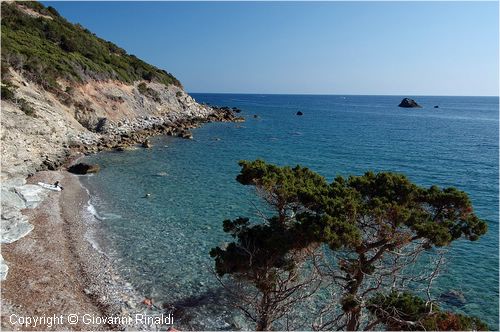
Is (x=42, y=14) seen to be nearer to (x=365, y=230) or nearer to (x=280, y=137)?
(x=280, y=137)

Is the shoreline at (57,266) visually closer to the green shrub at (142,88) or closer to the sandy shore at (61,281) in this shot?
the sandy shore at (61,281)

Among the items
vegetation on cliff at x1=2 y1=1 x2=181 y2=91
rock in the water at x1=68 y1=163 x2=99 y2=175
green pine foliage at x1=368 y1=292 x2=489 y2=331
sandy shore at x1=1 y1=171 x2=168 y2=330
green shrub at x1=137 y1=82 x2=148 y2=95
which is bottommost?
sandy shore at x1=1 y1=171 x2=168 y2=330

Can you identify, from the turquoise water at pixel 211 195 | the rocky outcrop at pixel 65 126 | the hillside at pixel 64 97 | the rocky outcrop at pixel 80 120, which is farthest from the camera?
the hillside at pixel 64 97

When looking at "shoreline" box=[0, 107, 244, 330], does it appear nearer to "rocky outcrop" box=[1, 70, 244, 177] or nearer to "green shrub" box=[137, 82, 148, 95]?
"rocky outcrop" box=[1, 70, 244, 177]

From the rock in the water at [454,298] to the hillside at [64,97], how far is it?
96.4 ft

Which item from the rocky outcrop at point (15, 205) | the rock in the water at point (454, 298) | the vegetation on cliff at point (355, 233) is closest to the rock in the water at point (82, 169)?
the rocky outcrop at point (15, 205)

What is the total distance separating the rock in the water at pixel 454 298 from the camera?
54.1ft

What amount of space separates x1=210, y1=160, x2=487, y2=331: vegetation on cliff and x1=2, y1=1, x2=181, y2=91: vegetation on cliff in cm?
4040

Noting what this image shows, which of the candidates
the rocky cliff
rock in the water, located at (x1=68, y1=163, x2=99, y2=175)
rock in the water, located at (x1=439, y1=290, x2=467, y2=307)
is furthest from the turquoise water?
the rocky cliff

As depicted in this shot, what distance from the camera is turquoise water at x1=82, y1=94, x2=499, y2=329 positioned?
1742 cm

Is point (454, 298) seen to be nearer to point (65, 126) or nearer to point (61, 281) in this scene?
point (61, 281)

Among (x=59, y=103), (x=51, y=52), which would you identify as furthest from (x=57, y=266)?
(x=51, y=52)

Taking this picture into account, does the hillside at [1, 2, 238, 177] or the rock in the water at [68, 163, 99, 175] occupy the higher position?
the hillside at [1, 2, 238, 177]

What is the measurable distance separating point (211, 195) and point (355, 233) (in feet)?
71.1
